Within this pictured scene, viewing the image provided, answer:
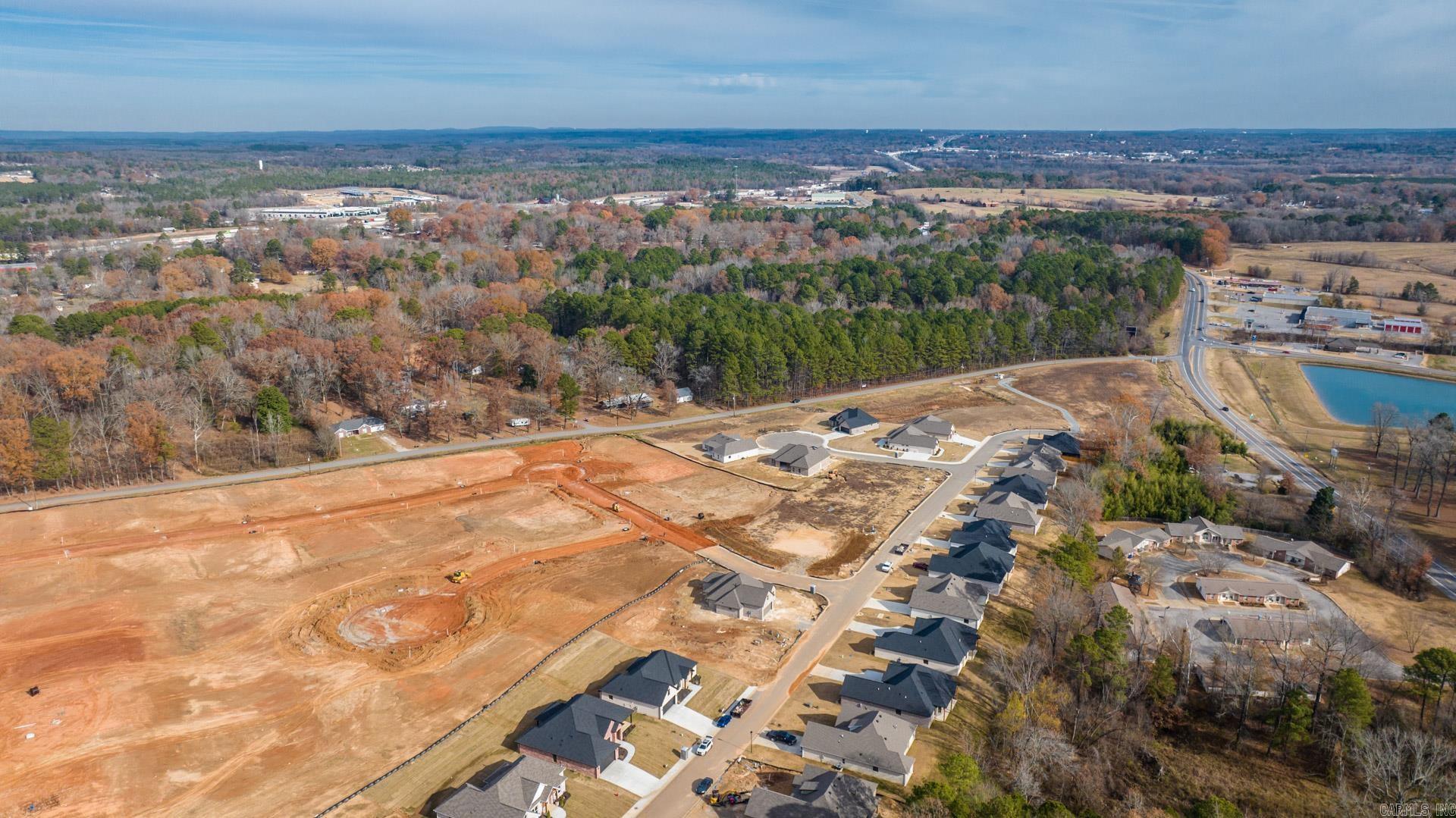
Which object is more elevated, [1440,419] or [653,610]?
[1440,419]

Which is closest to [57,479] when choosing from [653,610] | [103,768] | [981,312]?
[103,768]

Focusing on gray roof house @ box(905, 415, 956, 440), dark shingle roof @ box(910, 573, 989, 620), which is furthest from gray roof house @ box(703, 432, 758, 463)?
dark shingle roof @ box(910, 573, 989, 620)

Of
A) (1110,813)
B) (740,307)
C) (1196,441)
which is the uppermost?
(740,307)

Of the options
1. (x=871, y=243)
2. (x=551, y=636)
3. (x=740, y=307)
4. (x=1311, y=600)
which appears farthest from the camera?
(x=871, y=243)

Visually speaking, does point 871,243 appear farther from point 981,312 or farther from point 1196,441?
point 1196,441

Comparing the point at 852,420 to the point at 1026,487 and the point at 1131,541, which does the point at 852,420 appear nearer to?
the point at 1026,487

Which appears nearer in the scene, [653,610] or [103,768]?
[103,768]

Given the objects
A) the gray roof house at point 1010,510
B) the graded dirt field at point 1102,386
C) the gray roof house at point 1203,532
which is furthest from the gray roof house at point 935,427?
the gray roof house at point 1203,532
